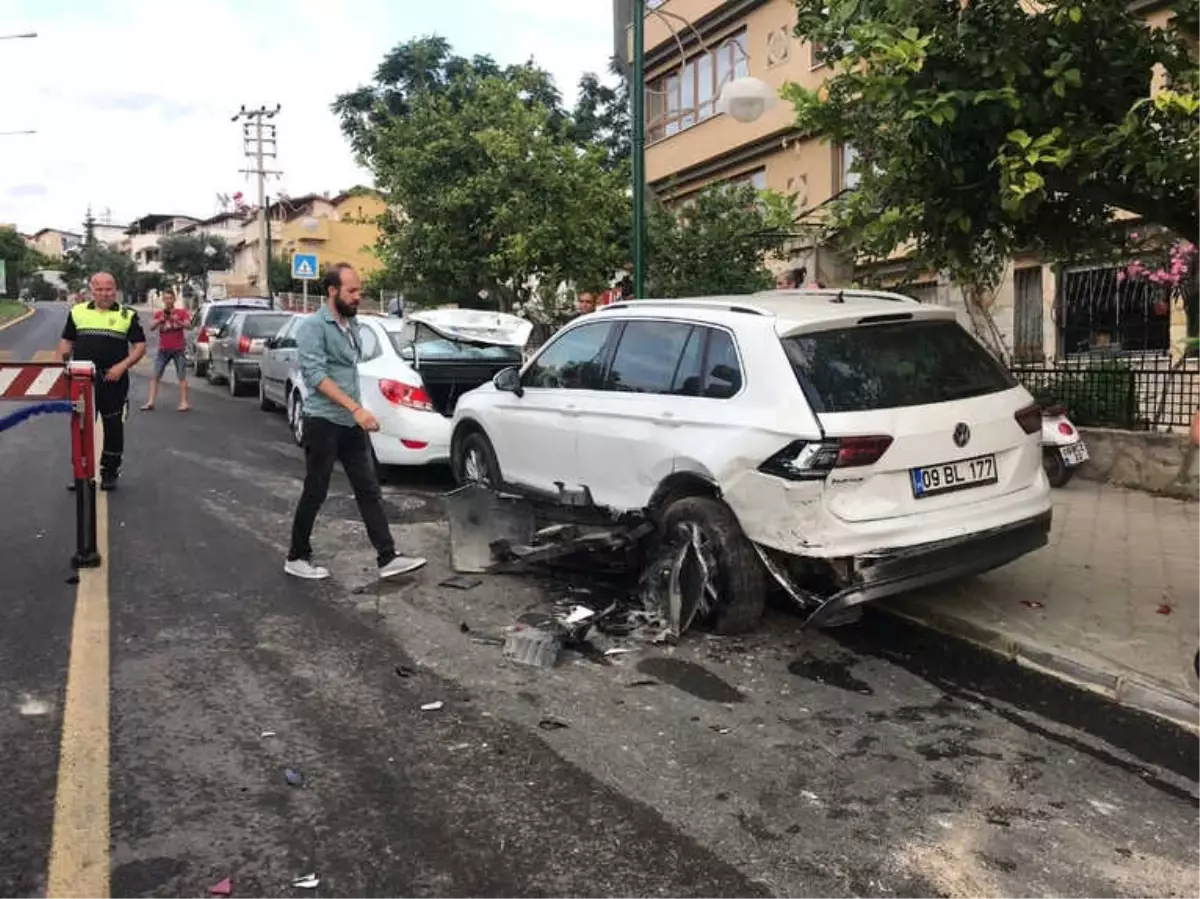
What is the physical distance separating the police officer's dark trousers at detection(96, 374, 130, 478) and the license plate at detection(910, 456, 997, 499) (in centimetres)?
666

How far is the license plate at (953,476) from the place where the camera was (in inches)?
194

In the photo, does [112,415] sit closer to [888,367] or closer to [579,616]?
[579,616]

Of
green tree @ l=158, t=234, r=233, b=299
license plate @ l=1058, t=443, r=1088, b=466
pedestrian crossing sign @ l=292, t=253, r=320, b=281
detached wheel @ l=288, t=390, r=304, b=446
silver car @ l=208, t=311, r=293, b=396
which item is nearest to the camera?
license plate @ l=1058, t=443, r=1088, b=466

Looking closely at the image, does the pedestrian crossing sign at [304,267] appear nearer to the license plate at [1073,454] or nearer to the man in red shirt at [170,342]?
the man in red shirt at [170,342]

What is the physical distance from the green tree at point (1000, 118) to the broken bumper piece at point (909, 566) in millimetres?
1483

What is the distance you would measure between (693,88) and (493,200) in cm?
841

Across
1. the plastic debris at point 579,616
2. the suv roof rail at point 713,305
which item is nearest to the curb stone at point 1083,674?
the plastic debris at point 579,616

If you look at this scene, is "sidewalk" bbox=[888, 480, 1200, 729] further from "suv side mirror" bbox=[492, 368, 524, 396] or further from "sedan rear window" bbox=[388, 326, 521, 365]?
"sedan rear window" bbox=[388, 326, 521, 365]

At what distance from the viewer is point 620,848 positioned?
3209mm

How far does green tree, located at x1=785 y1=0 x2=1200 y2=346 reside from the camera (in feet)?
14.9

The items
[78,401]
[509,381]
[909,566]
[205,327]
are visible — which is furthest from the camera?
[205,327]

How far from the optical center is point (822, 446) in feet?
15.6

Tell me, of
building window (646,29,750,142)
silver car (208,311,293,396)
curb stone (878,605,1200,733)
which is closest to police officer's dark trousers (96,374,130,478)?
curb stone (878,605,1200,733)

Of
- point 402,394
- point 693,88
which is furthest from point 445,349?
point 693,88
